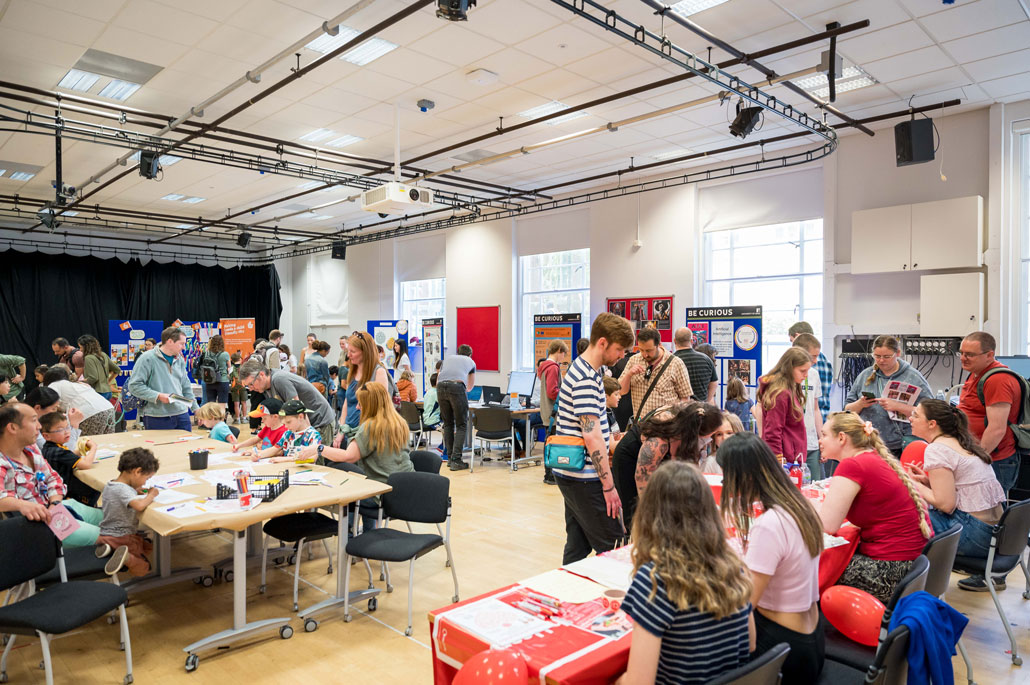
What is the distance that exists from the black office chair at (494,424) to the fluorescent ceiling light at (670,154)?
400 cm

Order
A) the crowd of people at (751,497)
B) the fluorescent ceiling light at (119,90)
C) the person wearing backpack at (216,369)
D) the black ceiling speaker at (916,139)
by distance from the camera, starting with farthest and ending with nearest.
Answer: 1. the person wearing backpack at (216,369)
2. the fluorescent ceiling light at (119,90)
3. the black ceiling speaker at (916,139)
4. the crowd of people at (751,497)

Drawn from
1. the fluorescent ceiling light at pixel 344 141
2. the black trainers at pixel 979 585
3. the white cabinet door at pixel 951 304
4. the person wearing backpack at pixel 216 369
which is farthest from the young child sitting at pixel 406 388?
the black trainers at pixel 979 585

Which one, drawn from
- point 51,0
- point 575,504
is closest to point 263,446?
point 575,504

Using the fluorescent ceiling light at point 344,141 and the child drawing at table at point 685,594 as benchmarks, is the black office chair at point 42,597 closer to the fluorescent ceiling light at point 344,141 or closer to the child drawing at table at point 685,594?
the child drawing at table at point 685,594

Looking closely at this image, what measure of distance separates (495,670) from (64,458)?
3.75 metres

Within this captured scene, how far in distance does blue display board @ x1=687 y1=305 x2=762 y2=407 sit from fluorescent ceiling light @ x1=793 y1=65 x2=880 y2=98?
2.73m

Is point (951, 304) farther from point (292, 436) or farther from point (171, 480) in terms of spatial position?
point (171, 480)

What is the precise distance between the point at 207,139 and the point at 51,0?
11.3 feet

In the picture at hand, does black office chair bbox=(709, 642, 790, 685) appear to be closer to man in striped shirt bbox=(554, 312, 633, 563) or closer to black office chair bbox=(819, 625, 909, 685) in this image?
black office chair bbox=(819, 625, 909, 685)

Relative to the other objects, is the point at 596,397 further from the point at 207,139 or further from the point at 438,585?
the point at 207,139

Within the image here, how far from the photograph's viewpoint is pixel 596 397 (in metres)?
3.07

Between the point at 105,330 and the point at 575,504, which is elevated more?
the point at 105,330

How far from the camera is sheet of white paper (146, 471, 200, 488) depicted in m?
3.69

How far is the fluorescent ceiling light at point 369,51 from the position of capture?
17.1ft
